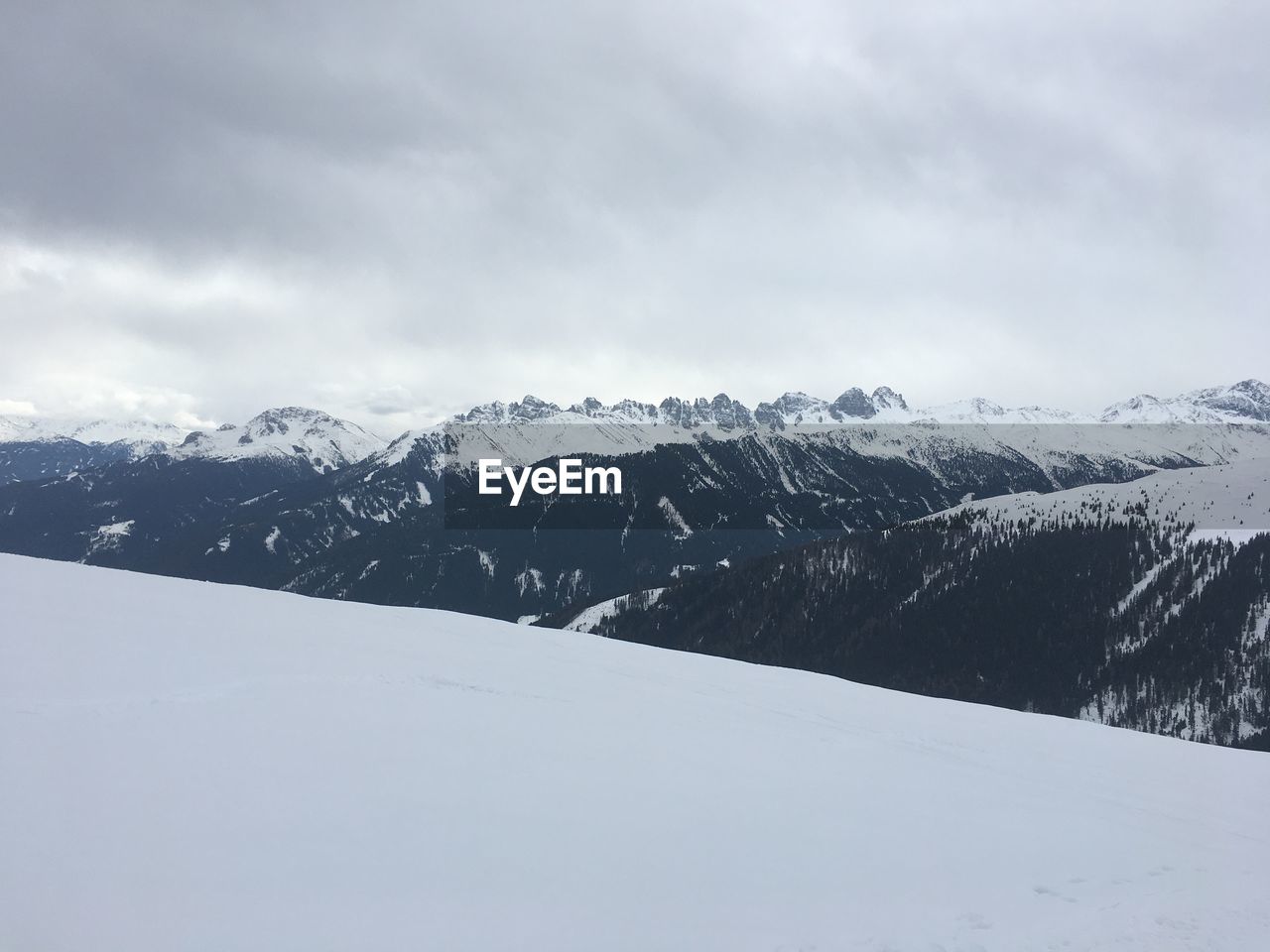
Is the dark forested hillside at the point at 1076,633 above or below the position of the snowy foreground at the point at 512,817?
below

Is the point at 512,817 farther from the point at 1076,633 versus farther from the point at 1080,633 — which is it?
the point at 1080,633

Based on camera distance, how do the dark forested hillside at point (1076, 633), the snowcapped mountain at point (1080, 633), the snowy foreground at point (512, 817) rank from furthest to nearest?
1. the dark forested hillside at point (1076, 633)
2. the snowcapped mountain at point (1080, 633)
3. the snowy foreground at point (512, 817)

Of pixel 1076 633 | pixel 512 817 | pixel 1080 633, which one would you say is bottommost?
pixel 1076 633

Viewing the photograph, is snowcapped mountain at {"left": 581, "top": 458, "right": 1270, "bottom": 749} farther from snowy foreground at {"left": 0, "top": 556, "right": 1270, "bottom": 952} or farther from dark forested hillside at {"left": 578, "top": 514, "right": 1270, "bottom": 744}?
snowy foreground at {"left": 0, "top": 556, "right": 1270, "bottom": 952}

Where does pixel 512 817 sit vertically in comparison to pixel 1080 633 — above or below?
above

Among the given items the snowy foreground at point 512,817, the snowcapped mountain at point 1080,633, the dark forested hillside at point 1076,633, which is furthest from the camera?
the dark forested hillside at point 1076,633

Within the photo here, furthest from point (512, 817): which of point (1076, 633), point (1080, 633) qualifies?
point (1080, 633)

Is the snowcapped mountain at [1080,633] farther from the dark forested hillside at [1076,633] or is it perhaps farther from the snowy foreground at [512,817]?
the snowy foreground at [512,817]

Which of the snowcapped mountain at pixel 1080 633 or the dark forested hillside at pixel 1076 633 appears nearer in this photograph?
the snowcapped mountain at pixel 1080 633

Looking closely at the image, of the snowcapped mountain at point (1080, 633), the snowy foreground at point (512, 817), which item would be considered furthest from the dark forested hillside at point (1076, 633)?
the snowy foreground at point (512, 817)
